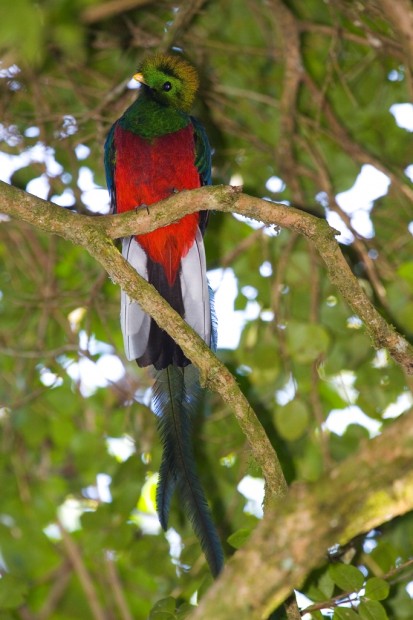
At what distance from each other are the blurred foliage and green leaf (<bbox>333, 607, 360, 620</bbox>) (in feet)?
1.88

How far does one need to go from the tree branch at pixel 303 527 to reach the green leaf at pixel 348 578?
1.00m

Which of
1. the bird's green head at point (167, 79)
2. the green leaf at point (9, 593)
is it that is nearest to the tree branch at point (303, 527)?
the green leaf at point (9, 593)

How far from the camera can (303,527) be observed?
4.13ft

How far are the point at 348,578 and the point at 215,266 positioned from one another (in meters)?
1.94

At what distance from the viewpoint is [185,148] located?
3109 mm

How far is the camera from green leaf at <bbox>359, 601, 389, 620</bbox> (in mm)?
2078

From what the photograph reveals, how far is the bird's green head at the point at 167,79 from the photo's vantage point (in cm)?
326

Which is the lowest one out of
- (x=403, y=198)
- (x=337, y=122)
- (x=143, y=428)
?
(x=143, y=428)

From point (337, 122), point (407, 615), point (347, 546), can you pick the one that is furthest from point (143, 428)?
point (337, 122)

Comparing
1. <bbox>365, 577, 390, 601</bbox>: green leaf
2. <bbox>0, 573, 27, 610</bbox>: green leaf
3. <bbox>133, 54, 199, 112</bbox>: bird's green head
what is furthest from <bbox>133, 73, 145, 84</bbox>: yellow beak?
<bbox>365, 577, 390, 601</bbox>: green leaf

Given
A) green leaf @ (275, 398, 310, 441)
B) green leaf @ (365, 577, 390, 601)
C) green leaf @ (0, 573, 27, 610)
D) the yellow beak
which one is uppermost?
the yellow beak

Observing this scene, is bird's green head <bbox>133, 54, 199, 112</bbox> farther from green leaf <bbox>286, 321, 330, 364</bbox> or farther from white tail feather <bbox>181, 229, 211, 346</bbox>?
green leaf <bbox>286, 321, 330, 364</bbox>

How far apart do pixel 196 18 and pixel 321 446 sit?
2379 millimetres

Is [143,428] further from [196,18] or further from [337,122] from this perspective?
[196,18]
